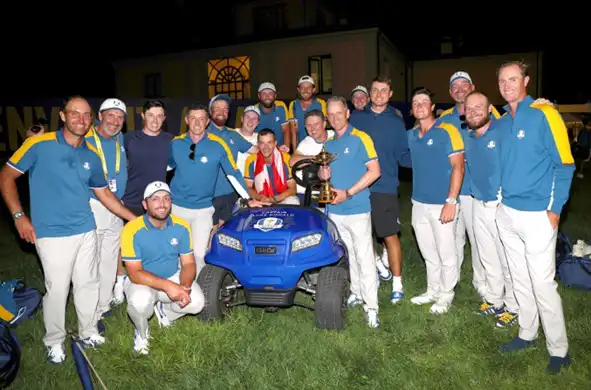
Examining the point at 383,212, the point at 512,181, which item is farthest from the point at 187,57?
the point at 512,181

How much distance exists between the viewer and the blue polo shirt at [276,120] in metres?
7.11

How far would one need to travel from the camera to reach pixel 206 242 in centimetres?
510

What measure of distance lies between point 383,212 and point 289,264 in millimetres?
1579

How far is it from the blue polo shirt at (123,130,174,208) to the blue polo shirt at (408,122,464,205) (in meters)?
2.53

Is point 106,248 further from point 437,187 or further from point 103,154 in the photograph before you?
point 437,187

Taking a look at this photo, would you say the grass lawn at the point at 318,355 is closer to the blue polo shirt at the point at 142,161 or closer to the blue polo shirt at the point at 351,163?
the blue polo shirt at the point at 351,163

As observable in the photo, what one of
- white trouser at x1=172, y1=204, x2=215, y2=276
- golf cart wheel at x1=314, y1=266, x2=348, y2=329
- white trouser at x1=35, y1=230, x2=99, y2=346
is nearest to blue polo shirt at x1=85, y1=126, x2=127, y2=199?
white trouser at x1=172, y1=204, x2=215, y2=276

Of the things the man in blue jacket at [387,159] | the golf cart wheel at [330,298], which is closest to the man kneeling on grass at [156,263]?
the golf cart wheel at [330,298]

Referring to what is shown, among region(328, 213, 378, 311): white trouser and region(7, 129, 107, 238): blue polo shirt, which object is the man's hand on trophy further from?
region(7, 129, 107, 238): blue polo shirt

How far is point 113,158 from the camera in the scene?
4.67 meters

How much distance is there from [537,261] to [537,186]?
551mm

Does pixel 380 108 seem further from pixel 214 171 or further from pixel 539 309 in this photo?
pixel 539 309

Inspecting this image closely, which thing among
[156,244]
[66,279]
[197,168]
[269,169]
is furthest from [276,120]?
[66,279]

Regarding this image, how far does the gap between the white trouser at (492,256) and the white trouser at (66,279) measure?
11.3ft
